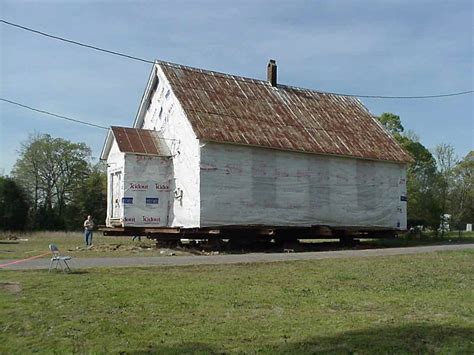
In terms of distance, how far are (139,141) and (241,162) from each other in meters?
5.27

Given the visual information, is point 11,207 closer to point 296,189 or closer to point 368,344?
point 296,189

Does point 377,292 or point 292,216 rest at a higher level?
point 292,216

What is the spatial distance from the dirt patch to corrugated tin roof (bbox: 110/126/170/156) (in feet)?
47.0

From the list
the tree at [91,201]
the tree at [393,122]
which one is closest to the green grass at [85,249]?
the tree at [393,122]

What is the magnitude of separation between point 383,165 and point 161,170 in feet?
41.5

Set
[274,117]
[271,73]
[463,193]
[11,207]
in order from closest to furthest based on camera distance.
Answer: [274,117] → [271,73] → [463,193] → [11,207]

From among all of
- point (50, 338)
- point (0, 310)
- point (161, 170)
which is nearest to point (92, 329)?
point (50, 338)

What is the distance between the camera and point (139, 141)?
2808 centimetres

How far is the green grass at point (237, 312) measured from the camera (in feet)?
25.6

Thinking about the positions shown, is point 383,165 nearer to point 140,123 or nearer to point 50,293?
point 140,123

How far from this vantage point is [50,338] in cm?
799

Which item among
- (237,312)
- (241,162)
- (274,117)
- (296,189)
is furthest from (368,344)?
(274,117)

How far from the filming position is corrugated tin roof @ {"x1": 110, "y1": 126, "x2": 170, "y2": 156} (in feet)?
89.1

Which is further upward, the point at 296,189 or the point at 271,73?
the point at 271,73
